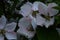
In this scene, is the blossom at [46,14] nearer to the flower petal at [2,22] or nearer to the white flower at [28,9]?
the white flower at [28,9]

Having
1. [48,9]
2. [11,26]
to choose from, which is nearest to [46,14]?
[48,9]

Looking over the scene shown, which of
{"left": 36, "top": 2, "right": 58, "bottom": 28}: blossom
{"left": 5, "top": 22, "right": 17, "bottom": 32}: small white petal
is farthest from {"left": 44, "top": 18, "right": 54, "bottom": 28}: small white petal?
{"left": 5, "top": 22, "right": 17, "bottom": 32}: small white petal

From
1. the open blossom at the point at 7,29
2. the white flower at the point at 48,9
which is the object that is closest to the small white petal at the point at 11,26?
the open blossom at the point at 7,29

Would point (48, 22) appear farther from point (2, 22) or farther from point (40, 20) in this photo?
point (2, 22)

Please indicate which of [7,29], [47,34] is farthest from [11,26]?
[47,34]

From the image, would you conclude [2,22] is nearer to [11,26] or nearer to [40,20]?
[11,26]

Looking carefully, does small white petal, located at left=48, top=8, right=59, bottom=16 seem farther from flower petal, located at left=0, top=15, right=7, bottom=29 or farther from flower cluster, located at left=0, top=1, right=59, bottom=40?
flower petal, located at left=0, top=15, right=7, bottom=29

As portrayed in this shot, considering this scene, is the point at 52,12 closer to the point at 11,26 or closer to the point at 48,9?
the point at 48,9
